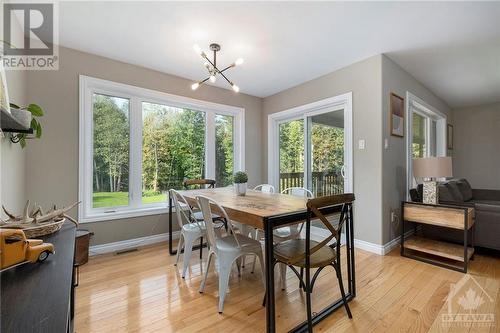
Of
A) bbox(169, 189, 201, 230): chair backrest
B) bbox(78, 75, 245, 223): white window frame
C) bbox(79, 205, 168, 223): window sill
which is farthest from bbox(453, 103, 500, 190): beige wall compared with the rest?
bbox(79, 205, 168, 223): window sill

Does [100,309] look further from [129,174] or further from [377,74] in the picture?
[377,74]

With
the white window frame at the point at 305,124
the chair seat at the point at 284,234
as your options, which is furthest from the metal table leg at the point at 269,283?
the white window frame at the point at 305,124

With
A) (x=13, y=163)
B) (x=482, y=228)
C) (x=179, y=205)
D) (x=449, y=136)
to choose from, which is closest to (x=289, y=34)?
(x=179, y=205)

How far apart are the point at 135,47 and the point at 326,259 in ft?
9.64

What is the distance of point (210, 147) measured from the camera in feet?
13.0

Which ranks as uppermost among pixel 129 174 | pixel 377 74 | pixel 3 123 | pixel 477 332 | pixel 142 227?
pixel 377 74

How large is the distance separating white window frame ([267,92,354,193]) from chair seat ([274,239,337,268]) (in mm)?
1697

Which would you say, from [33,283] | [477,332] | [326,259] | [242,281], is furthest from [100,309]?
[477,332]

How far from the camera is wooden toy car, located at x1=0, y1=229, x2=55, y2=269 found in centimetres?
77

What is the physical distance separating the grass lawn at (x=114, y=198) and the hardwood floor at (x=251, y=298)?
0.71 m

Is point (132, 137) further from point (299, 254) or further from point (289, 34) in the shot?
point (299, 254)

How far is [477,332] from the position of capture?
153cm

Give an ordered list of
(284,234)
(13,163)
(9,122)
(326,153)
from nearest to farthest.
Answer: (9,122), (13,163), (284,234), (326,153)

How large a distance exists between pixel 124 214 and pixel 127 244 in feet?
1.30
